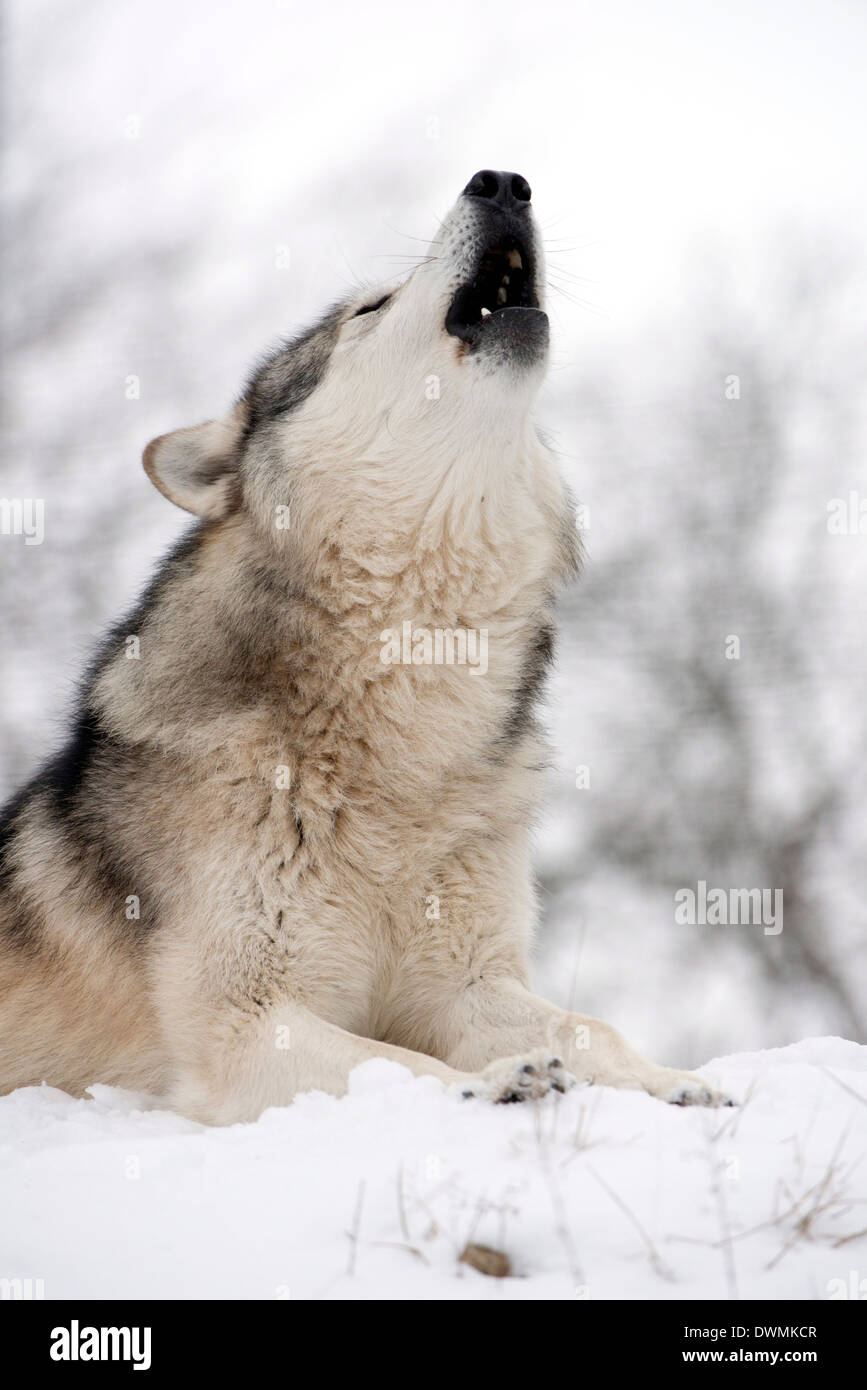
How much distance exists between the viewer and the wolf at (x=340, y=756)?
3262mm

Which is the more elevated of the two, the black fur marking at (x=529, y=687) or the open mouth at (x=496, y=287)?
the open mouth at (x=496, y=287)

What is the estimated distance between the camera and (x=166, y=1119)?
3074mm

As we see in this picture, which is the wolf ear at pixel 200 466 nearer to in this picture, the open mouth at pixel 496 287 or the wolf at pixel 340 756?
the wolf at pixel 340 756

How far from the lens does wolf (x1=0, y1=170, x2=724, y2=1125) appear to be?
326 cm

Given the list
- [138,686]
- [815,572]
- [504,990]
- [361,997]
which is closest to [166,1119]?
[361,997]

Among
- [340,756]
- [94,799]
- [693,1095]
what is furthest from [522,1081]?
[94,799]

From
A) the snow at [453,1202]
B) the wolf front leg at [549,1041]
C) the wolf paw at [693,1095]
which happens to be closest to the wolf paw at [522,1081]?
the snow at [453,1202]

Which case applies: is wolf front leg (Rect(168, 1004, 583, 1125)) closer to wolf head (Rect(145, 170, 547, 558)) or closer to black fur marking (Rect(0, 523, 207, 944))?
black fur marking (Rect(0, 523, 207, 944))

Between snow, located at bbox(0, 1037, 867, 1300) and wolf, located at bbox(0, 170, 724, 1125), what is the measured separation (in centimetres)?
63

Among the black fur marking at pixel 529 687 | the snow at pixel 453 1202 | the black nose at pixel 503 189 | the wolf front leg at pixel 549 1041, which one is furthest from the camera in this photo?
the black fur marking at pixel 529 687

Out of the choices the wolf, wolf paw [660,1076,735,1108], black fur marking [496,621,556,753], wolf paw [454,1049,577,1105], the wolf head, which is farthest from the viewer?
black fur marking [496,621,556,753]

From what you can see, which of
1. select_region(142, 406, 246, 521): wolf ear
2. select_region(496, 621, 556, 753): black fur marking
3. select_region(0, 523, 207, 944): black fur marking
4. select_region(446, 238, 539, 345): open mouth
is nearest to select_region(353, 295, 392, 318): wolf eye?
select_region(446, 238, 539, 345): open mouth

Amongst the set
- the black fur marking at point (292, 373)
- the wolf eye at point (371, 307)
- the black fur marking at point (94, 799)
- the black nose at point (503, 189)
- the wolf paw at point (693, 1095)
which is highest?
the black nose at point (503, 189)

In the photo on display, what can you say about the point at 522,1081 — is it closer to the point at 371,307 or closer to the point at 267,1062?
the point at 267,1062
